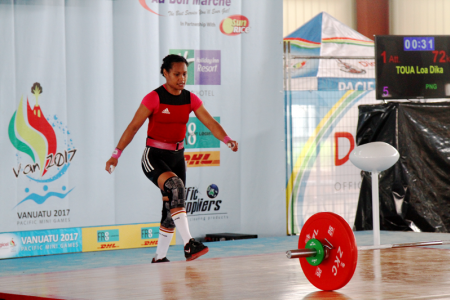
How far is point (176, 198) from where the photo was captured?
12.4 ft

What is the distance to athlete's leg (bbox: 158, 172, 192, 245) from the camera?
3746 millimetres

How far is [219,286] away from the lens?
98.0 inches

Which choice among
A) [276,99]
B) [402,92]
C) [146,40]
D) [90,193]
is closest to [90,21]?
[146,40]

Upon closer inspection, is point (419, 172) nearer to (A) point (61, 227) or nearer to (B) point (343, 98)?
(B) point (343, 98)

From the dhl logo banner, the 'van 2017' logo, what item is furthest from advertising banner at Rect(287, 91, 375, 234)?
the 'van 2017' logo

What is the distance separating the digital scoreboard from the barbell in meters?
3.66

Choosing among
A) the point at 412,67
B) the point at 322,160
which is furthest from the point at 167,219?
the point at 412,67

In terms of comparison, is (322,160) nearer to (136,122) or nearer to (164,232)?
(164,232)

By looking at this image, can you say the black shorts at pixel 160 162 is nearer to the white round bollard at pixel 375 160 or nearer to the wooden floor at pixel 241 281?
the wooden floor at pixel 241 281

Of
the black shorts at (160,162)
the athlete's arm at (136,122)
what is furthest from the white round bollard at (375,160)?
the athlete's arm at (136,122)

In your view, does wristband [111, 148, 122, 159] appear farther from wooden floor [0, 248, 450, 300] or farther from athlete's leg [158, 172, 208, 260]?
wooden floor [0, 248, 450, 300]

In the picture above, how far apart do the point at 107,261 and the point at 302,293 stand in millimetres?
2658

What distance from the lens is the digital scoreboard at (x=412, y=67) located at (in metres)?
5.73

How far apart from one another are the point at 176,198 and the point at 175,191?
0.18 ft
